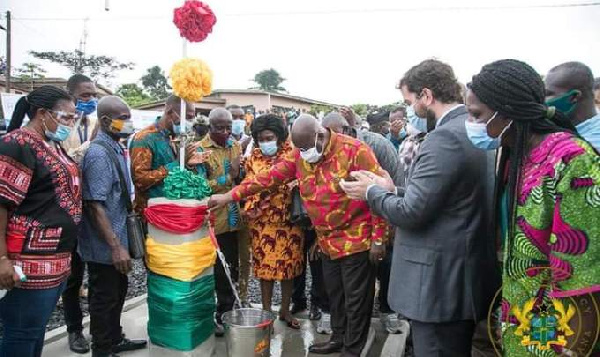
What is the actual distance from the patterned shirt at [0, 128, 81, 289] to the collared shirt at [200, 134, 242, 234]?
1623 millimetres

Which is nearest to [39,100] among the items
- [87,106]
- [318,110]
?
[87,106]

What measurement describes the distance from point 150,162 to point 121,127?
454 millimetres

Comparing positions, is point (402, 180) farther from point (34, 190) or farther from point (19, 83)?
point (19, 83)

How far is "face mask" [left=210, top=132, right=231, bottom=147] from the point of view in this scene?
4569 millimetres

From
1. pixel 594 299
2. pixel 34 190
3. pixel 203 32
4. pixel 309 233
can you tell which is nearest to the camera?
pixel 594 299

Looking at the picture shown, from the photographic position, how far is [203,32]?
142 inches

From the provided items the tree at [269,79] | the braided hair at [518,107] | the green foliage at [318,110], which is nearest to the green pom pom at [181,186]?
the braided hair at [518,107]

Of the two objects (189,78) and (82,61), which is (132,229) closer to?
(189,78)


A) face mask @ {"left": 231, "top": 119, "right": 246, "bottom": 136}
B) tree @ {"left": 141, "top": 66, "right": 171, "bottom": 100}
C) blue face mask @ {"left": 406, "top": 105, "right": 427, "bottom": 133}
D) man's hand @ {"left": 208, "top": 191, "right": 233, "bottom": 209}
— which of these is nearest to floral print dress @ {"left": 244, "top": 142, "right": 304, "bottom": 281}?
man's hand @ {"left": 208, "top": 191, "right": 233, "bottom": 209}

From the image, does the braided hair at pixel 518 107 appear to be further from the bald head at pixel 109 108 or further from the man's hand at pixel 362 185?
the bald head at pixel 109 108

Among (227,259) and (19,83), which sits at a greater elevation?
(19,83)

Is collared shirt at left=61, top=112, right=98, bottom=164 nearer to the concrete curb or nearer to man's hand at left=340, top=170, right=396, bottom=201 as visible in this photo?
the concrete curb

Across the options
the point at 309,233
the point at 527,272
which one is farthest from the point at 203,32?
the point at 527,272

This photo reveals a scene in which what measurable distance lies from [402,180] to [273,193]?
1.24m
